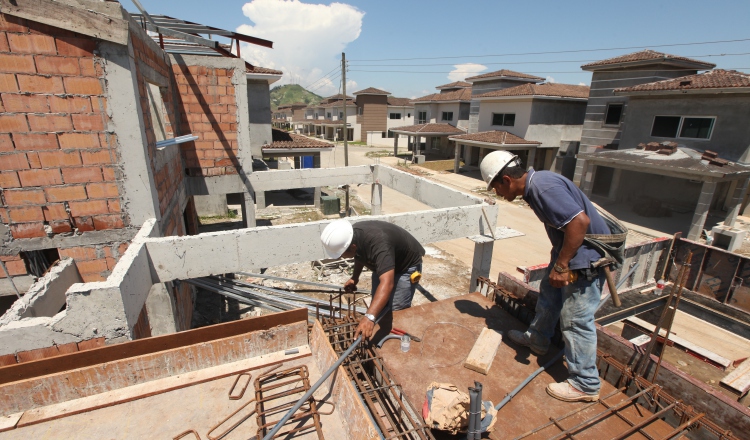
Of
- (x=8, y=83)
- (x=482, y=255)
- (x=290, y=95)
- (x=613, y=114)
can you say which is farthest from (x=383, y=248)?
(x=290, y=95)

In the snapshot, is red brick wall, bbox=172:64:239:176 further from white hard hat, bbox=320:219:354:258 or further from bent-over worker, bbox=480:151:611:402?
bent-over worker, bbox=480:151:611:402

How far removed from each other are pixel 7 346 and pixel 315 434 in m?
2.37

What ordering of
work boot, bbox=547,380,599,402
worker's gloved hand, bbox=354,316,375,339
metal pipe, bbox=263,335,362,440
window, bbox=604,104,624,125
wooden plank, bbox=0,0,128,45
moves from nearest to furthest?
metal pipe, bbox=263,335,362,440 < work boot, bbox=547,380,599,402 < worker's gloved hand, bbox=354,316,375,339 < wooden plank, bbox=0,0,128,45 < window, bbox=604,104,624,125

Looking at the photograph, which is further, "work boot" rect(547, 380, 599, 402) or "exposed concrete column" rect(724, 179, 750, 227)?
"exposed concrete column" rect(724, 179, 750, 227)

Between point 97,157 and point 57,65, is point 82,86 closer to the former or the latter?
point 57,65

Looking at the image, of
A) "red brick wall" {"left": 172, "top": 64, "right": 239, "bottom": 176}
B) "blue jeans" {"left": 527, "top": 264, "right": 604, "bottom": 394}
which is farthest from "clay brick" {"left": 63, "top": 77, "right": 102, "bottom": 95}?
"blue jeans" {"left": 527, "top": 264, "right": 604, "bottom": 394}

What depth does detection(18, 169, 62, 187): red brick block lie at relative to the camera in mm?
3592

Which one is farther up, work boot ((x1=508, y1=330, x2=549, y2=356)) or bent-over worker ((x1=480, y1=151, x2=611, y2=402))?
bent-over worker ((x1=480, y1=151, x2=611, y2=402))

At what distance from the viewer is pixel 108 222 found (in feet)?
13.0

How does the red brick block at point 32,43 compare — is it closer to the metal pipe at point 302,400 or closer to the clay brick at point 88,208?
the clay brick at point 88,208

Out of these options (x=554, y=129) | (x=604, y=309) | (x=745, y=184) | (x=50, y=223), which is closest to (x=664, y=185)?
(x=745, y=184)

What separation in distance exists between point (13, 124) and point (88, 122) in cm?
60

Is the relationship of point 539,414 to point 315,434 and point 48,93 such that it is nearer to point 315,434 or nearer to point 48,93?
point 315,434

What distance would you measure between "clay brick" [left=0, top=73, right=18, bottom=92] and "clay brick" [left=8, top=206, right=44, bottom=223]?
1.15 metres
